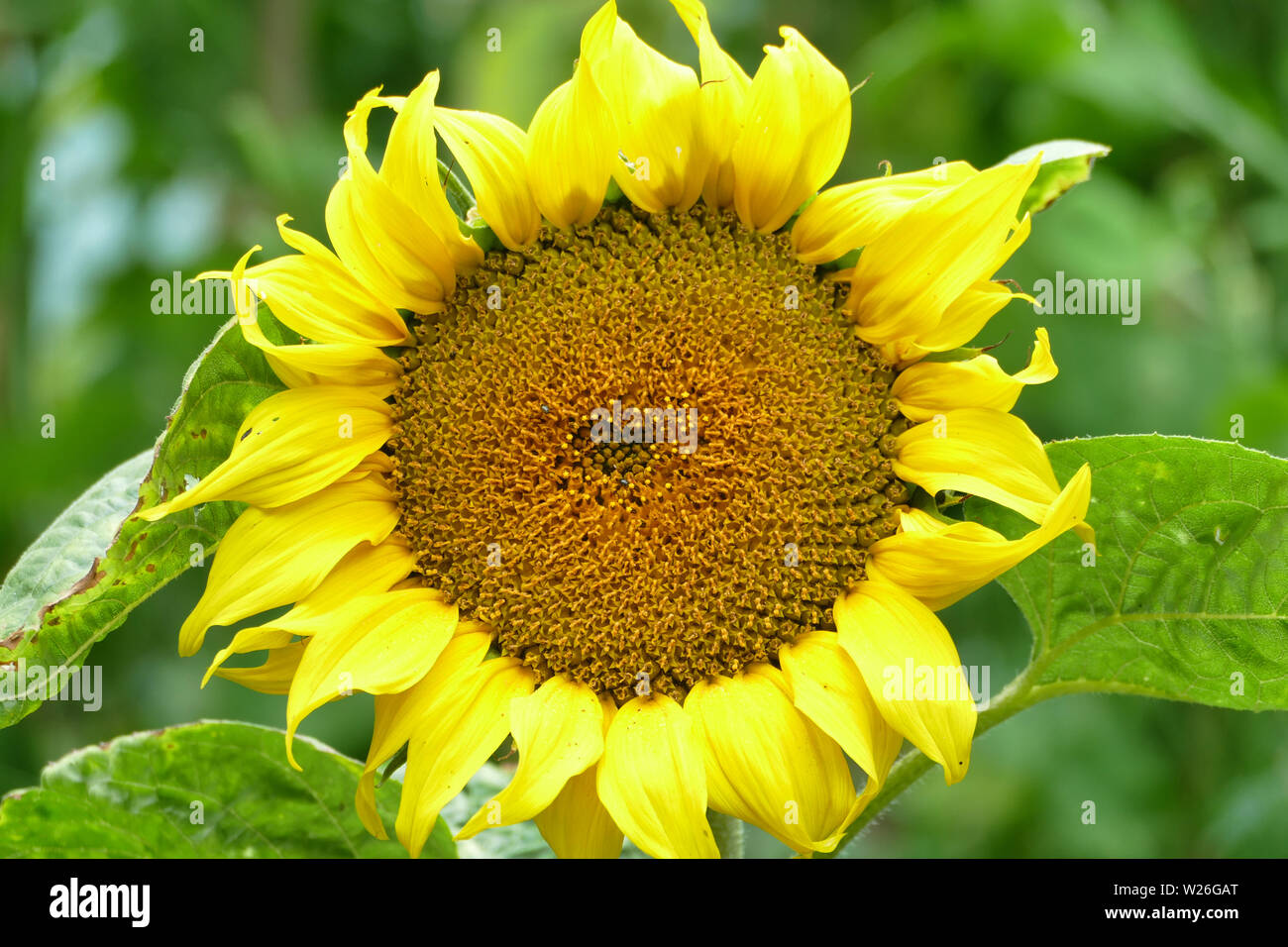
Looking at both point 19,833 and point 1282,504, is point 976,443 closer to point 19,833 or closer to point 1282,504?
point 1282,504

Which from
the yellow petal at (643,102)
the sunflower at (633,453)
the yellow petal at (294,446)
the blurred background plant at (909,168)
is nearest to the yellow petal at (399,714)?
the sunflower at (633,453)

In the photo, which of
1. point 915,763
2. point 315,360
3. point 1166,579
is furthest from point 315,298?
point 1166,579

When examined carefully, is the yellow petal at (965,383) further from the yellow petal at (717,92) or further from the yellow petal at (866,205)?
the yellow petal at (717,92)

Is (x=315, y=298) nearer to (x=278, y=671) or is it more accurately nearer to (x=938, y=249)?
(x=278, y=671)

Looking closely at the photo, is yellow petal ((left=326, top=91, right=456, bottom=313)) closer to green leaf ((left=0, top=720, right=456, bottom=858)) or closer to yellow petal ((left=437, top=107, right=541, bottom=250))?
yellow petal ((left=437, top=107, right=541, bottom=250))

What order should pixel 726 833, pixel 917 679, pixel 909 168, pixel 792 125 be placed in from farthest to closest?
1. pixel 909 168
2. pixel 726 833
3. pixel 792 125
4. pixel 917 679

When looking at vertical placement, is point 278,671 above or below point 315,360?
below

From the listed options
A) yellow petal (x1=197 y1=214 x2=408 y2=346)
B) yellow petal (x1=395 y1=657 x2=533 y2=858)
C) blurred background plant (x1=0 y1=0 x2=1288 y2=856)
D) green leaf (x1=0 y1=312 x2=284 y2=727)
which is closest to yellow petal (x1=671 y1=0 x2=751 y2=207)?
yellow petal (x1=197 y1=214 x2=408 y2=346)
